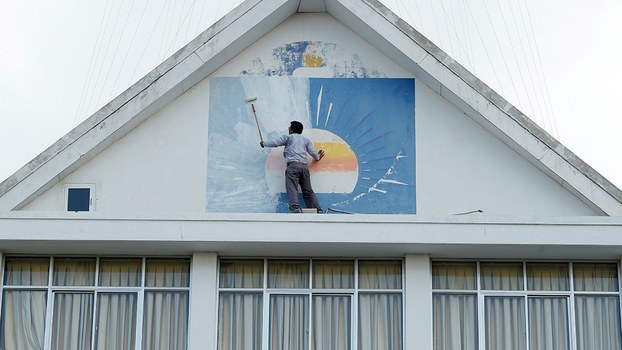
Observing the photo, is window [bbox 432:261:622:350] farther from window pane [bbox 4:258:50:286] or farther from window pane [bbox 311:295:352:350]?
window pane [bbox 4:258:50:286]

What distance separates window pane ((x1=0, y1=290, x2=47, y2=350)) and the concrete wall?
1513mm

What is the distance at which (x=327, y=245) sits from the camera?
22078 millimetres

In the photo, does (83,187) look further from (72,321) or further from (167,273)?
(72,321)

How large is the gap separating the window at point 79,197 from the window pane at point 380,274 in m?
4.64

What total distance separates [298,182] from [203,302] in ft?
8.24

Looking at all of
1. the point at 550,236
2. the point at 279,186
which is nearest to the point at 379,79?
the point at 279,186

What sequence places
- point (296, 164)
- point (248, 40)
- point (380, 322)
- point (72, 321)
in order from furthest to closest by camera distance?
point (248, 40) → point (72, 321) → point (380, 322) → point (296, 164)

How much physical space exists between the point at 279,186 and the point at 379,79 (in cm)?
251

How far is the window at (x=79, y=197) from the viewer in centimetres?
2272

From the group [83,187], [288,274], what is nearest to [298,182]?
[288,274]

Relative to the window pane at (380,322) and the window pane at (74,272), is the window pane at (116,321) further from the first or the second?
the window pane at (380,322)

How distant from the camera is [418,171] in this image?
74.9ft

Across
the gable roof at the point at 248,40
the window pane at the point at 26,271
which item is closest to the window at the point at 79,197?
the gable roof at the point at 248,40

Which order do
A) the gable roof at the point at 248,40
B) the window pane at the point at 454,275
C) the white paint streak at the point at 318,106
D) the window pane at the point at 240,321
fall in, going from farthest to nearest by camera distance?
the white paint streak at the point at 318,106 < the window pane at the point at 454,275 < the window pane at the point at 240,321 < the gable roof at the point at 248,40
